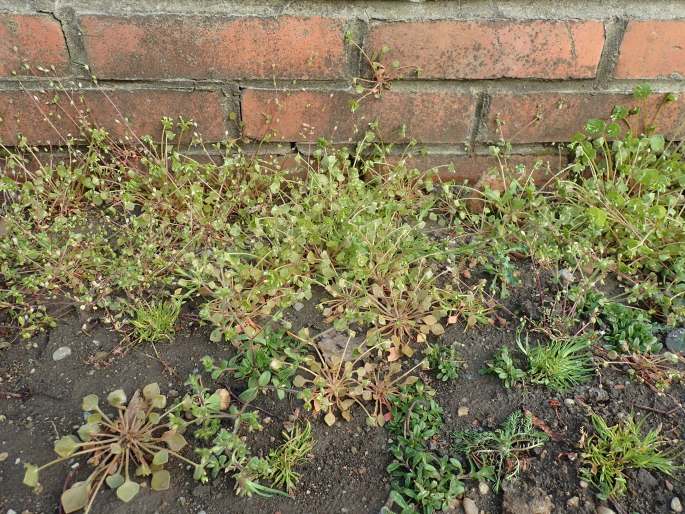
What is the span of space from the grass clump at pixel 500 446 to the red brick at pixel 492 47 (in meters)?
0.92

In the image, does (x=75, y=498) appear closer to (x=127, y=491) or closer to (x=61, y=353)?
(x=127, y=491)

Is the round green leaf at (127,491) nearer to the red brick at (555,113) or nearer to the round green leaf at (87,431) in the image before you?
the round green leaf at (87,431)

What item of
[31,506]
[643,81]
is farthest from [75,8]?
[643,81]

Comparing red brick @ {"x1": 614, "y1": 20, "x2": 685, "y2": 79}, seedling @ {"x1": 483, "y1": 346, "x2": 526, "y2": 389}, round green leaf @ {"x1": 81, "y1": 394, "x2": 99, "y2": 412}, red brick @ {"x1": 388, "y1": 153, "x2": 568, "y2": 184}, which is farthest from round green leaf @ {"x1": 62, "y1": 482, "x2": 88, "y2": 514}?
red brick @ {"x1": 614, "y1": 20, "x2": 685, "y2": 79}

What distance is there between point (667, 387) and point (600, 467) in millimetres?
286

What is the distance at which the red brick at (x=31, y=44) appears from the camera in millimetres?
1399

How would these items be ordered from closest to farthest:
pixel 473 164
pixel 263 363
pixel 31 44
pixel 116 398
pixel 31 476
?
pixel 31 476 < pixel 116 398 < pixel 263 363 < pixel 31 44 < pixel 473 164

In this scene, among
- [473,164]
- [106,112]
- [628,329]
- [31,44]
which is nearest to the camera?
[628,329]

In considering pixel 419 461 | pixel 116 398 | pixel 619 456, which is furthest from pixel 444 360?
pixel 116 398

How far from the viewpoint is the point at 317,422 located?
1169 millimetres

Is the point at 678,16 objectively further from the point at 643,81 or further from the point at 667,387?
the point at 667,387

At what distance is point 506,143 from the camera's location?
5.32 ft

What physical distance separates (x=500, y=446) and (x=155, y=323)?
81 centimetres

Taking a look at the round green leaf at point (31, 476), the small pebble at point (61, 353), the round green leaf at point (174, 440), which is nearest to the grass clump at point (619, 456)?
the round green leaf at point (174, 440)
